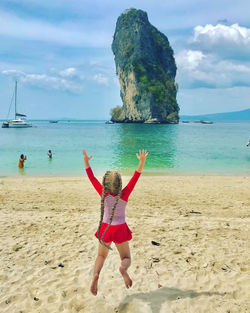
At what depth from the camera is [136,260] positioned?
5.26 m

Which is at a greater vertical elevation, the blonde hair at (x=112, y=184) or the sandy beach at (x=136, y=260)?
the blonde hair at (x=112, y=184)

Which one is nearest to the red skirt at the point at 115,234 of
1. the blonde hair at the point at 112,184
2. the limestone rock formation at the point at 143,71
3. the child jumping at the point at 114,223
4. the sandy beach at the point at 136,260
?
Answer: the child jumping at the point at 114,223

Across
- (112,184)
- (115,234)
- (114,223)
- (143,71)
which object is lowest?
(115,234)

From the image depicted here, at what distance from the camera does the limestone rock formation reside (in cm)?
12688

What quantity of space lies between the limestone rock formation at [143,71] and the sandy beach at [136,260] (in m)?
119

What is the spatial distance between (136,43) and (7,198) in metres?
138

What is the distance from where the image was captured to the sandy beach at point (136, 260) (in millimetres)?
4004

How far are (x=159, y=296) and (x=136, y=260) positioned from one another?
1.17 metres

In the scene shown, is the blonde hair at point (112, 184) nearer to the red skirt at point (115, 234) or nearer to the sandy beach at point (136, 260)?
the red skirt at point (115, 234)

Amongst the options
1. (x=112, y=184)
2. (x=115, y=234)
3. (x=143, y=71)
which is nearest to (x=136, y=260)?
(x=115, y=234)

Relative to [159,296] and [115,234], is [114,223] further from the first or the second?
[159,296]

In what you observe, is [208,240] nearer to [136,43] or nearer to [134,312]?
[134,312]

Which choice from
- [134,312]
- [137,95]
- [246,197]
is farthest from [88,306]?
[137,95]

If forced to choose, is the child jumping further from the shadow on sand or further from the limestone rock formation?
the limestone rock formation
